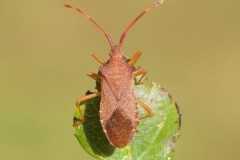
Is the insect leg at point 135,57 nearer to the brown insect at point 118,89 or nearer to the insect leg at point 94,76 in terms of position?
the brown insect at point 118,89

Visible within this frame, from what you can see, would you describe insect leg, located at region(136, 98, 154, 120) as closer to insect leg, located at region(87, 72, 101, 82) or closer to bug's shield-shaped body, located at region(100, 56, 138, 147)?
bug's shield-shaped body, located at region(100, 56, 138, 147)

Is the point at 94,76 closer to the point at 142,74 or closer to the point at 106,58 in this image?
the point at 142,74

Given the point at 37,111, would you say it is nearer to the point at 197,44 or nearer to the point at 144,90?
the point at 197,44

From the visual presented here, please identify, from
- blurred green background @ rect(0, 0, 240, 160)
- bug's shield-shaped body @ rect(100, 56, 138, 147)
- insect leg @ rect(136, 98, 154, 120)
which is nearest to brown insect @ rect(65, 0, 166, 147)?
bug's shield-shaped body @ rect(100, 56, 138, 147)

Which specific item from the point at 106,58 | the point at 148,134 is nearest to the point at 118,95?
the point at 148,134

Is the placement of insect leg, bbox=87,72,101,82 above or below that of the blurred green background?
below

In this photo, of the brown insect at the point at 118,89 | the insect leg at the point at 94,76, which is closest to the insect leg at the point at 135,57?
the brown insect at the point at 118,89
